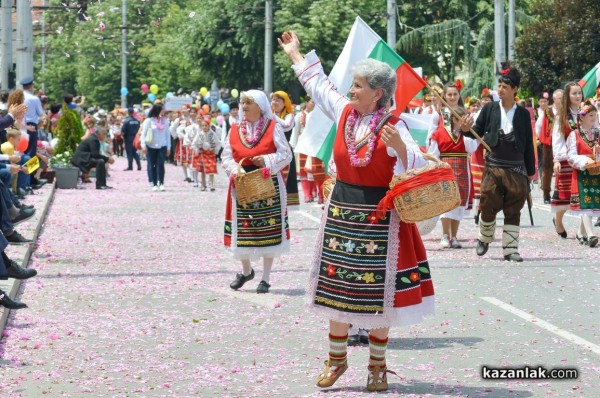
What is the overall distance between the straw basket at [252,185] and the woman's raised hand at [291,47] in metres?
3.22

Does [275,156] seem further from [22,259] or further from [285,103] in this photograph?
[22,259]

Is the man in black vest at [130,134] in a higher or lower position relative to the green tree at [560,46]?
lower

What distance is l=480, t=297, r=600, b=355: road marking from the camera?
9125 mm

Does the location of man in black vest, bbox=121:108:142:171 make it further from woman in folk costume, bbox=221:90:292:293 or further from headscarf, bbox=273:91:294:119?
woman in folk costume, bbox=221:90:292:293

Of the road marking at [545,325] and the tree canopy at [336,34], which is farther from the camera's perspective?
the tree canopy at [336,34]

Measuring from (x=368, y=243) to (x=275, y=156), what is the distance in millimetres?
4017

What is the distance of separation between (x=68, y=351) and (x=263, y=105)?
3329 millimetres

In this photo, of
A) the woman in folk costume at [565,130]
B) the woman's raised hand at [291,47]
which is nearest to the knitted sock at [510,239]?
the woman in folk costume at [565,130]

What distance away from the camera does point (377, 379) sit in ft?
25.4

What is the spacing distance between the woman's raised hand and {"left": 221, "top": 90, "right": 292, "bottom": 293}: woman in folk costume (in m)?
3.32

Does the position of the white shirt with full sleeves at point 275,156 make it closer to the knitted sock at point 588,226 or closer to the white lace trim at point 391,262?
the white lace trim at point 391,262

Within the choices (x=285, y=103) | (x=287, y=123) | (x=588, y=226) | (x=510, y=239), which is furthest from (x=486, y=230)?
(x=285, y=103)

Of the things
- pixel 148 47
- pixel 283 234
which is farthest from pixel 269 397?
→ pixel 148 47

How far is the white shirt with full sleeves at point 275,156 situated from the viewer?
38.1 feet
